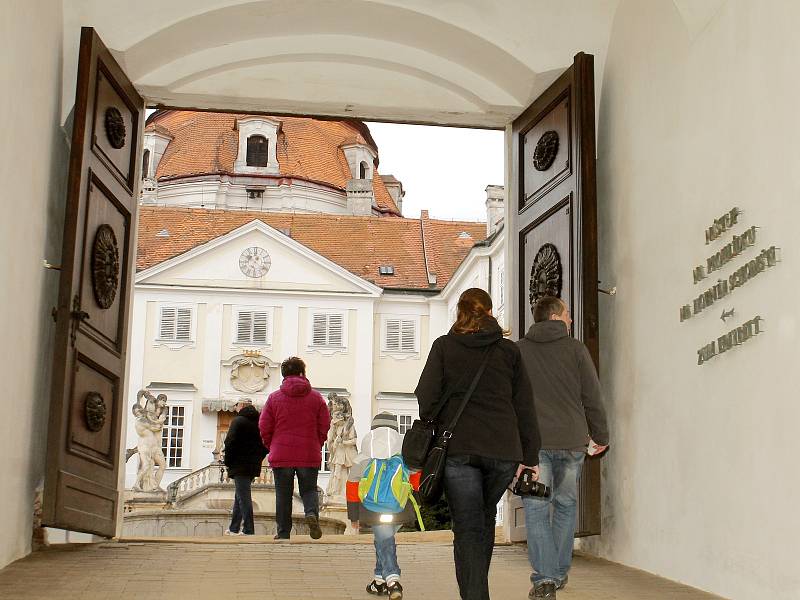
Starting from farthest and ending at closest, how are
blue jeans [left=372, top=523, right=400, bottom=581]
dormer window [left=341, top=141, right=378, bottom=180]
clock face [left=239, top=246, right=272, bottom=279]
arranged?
1. dormer window [left=341, top=141, right=378, bottom=180]
2. clock face [left=239, top=246, right=272, bottom=279]
3. blue jeans [left=372, top=523, right=400, bottom=581]

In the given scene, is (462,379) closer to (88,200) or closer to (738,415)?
(738,415)

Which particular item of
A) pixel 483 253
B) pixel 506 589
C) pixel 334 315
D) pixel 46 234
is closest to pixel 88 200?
pixel 46 234

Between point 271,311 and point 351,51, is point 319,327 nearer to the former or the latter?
point 271,311

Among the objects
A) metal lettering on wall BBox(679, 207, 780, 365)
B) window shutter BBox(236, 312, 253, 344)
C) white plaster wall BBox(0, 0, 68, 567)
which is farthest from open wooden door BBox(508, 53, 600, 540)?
window shutter BBox(236, 312, 253, 344)

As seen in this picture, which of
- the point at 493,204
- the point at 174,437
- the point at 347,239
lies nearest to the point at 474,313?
the point at 174,437

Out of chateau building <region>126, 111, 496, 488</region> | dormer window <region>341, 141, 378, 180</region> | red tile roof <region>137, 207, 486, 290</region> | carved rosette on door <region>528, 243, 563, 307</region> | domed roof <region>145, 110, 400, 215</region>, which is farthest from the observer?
dormer window <region>341, 141, 378, 180</region>

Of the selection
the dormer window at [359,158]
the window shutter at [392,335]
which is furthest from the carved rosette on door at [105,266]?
the dormer window at [359,158]

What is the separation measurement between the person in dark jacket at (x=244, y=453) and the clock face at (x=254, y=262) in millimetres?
33318

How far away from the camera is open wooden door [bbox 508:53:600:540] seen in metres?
8.55

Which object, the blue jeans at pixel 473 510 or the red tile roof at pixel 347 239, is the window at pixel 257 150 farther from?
the blue jeans at pixel 473 510

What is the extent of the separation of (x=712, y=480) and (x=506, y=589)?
52.7 inches

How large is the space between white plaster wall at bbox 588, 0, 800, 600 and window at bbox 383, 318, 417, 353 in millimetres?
36340

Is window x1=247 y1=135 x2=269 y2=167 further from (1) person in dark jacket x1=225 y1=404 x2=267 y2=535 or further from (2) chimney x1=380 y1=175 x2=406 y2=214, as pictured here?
(1) person in dark jacket x1=225 y1=404 x2=267 y2=535

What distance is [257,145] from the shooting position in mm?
61688
